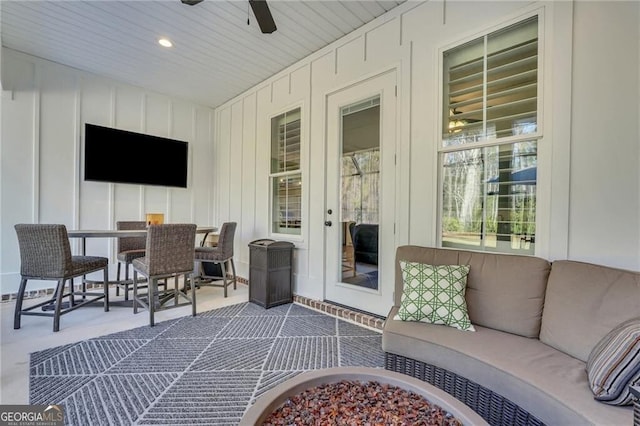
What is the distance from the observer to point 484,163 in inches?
90.0

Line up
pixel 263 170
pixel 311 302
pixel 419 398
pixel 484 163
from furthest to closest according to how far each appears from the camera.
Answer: pixel 263 170 → pixel 311 302 → pixel 484 163 → pixel 419 398

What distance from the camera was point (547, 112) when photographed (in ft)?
6.40

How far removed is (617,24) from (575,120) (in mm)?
574

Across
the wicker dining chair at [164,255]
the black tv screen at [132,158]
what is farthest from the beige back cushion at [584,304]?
the black tv screen at [132,158]

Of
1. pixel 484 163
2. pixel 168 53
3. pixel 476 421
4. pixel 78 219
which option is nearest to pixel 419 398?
pixel 476 421

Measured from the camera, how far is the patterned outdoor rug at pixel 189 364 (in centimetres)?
160

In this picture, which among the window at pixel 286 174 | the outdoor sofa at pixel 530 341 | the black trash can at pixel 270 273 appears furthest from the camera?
the window at pixel 286 174

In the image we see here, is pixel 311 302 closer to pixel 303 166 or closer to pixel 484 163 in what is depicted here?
pixel 303 166

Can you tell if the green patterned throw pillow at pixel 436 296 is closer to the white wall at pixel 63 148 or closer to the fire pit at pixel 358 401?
the fire pit at pixel 358 401

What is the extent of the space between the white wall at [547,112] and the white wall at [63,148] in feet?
7.46

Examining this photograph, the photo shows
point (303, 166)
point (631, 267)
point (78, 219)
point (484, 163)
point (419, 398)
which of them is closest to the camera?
point (419, 398)

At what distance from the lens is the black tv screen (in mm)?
4016

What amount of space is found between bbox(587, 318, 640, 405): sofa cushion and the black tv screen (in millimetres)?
5205

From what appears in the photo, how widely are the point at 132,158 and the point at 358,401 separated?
466cm
